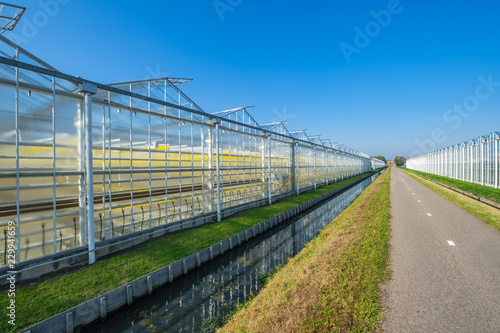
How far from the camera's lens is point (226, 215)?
14.2 metres

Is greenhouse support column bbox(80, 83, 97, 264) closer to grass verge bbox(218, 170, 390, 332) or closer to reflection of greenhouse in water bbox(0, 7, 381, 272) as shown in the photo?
reflection of greenhouse in water bbox(0, 7, 381, 272)

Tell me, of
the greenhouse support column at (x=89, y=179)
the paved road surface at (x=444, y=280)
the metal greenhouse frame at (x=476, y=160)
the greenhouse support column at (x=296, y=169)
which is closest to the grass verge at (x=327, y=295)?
the paved road surface at (x=444, y=280)

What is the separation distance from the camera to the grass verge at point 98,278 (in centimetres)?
516

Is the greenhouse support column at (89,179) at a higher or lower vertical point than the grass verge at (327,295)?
higher

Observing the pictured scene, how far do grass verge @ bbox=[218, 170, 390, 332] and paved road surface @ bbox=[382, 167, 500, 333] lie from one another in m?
0.35

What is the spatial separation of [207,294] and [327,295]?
12.2 ft

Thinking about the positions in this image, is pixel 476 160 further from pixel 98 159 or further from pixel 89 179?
pixel 89 179

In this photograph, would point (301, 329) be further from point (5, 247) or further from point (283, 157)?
point (283, 157)

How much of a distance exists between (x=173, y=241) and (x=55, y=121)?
572 centimetres

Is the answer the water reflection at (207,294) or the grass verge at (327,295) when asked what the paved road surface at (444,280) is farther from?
the water reflection at (207,294)

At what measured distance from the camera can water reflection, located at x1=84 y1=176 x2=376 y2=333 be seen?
19.0 ft

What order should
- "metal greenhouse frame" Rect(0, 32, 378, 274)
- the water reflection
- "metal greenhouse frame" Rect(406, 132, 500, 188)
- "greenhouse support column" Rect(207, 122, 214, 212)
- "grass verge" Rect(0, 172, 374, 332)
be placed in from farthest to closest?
"metal greenhouse frame" Rect(406, 132, 500, 188), "greenhouse support column" Rect(207, 122, 214, 212), "metal greenhouse frame" Rect(0, 32, 378, 274), the water reflection, "grass verge" Rect(0, 172, 374, 332)

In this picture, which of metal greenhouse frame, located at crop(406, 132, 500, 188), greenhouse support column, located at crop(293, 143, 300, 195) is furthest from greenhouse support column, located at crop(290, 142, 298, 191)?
metal greenhouse frame, located at crop(406, 132, 500, 188)

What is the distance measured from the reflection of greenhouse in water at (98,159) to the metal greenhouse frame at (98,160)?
0.03m
